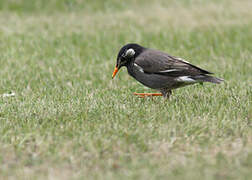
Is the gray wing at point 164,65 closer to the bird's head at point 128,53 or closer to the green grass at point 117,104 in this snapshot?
the bird's head at point 128,53

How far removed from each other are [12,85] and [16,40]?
3879mm

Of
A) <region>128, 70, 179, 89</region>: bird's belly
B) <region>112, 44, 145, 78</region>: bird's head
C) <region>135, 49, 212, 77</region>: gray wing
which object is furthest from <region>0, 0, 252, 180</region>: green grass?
<region>112, 44, 145, 78</region>: bird's head

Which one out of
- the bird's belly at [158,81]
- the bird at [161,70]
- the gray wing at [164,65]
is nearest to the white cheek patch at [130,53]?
the bird at [161,70]

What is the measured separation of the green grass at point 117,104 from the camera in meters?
4.54

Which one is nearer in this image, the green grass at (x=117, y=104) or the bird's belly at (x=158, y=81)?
the green grass at (x=117, y=104)

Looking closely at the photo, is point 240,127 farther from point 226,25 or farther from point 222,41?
point 226,25

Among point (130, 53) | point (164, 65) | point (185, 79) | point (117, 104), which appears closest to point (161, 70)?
point (164, 65)

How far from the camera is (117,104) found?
21.9 feet

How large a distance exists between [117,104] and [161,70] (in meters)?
0.96

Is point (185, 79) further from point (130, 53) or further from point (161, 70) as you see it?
point (130, 53)

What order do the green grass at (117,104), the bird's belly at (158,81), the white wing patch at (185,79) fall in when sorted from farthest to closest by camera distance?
the bird's belly at (158,81), the white wing patch at (185,79), the green grass at (117,104)

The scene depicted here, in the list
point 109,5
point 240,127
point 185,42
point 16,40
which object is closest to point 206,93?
point 240,127

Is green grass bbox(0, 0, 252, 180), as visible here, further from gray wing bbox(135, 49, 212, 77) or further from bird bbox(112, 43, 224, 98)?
gray wing bbox(135, 49, 212, 77)

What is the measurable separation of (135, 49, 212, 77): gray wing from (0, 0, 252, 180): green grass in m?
0.47
